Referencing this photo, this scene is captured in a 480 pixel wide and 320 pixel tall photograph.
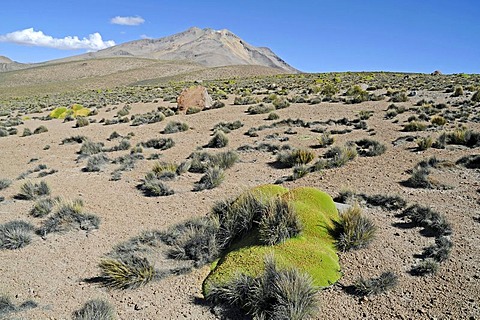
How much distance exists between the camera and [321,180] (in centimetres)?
1077

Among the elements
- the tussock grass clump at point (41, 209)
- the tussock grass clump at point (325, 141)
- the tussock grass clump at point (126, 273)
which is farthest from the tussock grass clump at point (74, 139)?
the tussock grass clump at point (126, 273)

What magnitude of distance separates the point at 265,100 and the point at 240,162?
16957 millimetres

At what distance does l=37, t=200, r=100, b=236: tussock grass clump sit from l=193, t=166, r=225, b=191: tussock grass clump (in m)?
3.16

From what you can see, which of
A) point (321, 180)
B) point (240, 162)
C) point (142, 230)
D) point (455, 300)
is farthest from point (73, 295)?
point (240, 162)

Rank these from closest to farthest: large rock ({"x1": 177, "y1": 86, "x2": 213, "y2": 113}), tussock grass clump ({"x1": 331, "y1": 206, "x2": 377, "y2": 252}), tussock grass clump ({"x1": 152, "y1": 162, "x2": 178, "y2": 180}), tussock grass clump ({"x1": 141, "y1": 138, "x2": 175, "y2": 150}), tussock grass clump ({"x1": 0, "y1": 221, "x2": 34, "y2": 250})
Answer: tussock grass clump ({"x1": 331, "y1": 206, "x2": 377, "y2": 252})
tussock grass clump ({"x1": 0, "y1": 221, "x2": 34, "y2": 250})
tussock grass clump ({"x1": 152, "y1": 162, "x2": 178, "y2": 180})
tussock grass clump ({"x1": 141, "y1": 138, "x2": 175, "y2": 150})
large rock ({"x1": 177, "y1": 86, "x2": 213, "y2": 113})

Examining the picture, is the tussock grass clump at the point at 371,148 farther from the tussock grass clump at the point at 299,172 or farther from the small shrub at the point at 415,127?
the small shrub at the point at 415,127

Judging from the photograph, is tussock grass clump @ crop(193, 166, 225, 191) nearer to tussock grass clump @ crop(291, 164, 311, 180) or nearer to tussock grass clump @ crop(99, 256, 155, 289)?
tussock grass clump @ crop(291, 164, 311, 180)

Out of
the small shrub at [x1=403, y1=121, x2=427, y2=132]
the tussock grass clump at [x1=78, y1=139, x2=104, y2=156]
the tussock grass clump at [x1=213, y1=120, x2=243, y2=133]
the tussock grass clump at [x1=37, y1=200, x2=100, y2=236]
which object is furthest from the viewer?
the tussock grass clump at [x1=213, y1=120, x2=243, y2=133]

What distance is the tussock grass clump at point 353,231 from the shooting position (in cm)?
664

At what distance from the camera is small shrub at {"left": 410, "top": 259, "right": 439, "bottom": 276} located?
5809 millimetres

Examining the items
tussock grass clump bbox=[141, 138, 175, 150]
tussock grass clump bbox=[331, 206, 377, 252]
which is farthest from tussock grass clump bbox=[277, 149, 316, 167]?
tussock grass clump bbox=[141, 138, 175, 150]

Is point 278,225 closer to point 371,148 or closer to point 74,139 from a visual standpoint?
point 371,148

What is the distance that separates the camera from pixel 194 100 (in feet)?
88.6

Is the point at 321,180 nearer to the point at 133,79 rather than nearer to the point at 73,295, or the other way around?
the point at 73,295
